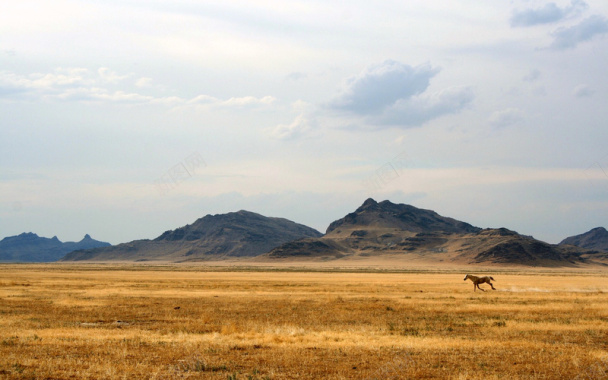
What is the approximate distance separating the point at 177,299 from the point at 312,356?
2570cm

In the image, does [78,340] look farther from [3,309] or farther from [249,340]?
[3,309]

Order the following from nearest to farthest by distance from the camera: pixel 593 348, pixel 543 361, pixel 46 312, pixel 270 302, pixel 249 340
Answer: pixel 543 361 → pixel 593 348 → pixel 249 340 → pixel 46 312 → pixel 270 302

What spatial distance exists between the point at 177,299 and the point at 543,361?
2990cm

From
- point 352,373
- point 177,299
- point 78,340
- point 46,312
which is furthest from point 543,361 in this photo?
point 177,299

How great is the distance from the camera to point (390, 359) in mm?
18203

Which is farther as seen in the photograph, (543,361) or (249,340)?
(249,340)

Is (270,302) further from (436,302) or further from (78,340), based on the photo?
(78,340)

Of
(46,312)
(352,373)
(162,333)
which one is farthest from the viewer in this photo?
(46,312)

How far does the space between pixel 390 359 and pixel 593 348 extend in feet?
25.8

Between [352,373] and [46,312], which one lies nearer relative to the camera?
[352,373]

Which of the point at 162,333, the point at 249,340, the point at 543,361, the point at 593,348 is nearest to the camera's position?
the point at 543,361

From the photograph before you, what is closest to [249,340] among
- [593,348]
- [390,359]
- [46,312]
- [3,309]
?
[390,359]

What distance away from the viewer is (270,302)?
40.0 meters

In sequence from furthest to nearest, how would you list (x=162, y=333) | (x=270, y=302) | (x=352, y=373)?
1. (x=270, y=302)
2. (x=162, y=333)
3. (x=352, y=373)
